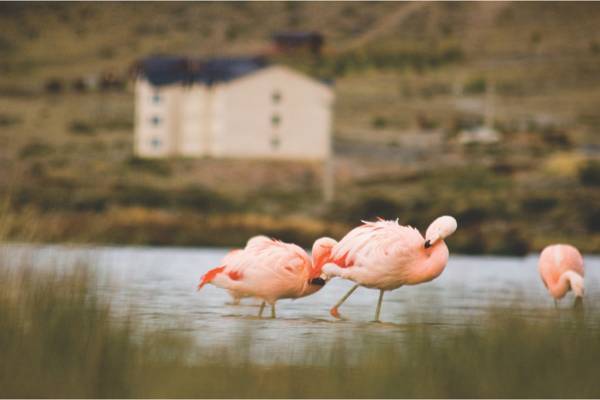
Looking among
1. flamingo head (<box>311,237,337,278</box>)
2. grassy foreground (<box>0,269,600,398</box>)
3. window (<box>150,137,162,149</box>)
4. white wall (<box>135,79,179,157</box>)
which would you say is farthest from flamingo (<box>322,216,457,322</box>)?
window (<box>150,137,162,149</box>)

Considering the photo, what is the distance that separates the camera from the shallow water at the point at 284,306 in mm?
8148

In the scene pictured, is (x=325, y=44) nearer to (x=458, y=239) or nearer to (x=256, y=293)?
(x=458, y=239)

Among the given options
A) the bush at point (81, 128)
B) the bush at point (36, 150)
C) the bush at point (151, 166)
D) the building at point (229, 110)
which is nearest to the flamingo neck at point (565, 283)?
the bush at point (151, 166)

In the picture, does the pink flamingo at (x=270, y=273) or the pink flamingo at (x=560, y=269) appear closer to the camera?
Result: the pink flamingo at (x=270, y=273)

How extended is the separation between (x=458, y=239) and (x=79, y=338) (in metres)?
24.5

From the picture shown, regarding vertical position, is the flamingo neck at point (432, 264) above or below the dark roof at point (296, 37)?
below

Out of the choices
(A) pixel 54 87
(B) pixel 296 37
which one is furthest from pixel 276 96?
(A) pixel 54 87

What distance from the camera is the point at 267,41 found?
328 ft

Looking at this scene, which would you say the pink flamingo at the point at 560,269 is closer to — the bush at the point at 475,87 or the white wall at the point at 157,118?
the white wall at the point at 157,118

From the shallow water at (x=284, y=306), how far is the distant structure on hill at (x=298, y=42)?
74029mm

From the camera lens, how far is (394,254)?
31.5 ft

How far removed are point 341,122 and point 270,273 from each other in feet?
231

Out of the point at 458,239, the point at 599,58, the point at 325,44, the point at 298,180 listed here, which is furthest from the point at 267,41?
the point at 458,239

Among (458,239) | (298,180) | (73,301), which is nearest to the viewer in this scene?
(73,301)
